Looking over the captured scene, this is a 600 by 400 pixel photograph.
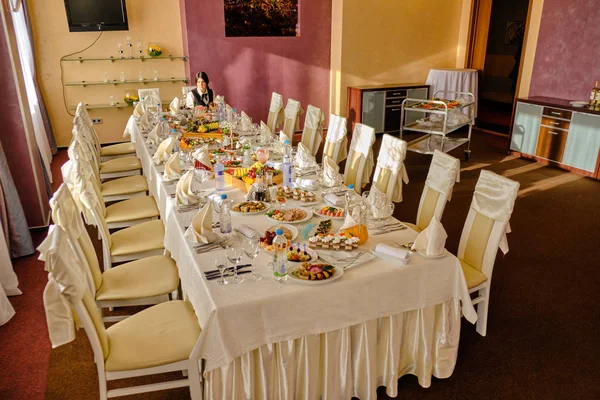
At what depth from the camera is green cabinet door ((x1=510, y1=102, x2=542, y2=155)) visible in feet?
23.4

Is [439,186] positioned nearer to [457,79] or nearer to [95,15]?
[457,79]

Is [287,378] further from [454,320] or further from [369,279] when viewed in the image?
[454,320]

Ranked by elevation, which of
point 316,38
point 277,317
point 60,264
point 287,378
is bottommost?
point 287,378

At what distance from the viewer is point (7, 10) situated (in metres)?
5.03

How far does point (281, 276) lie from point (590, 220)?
4346mm

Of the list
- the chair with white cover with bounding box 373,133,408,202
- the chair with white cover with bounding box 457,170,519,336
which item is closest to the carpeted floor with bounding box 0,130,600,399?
the chair with white cover with bounding box 457,170,519,336

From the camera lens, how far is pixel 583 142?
21.3ft

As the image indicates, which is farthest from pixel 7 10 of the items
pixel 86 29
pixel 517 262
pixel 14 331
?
pixel 517 262

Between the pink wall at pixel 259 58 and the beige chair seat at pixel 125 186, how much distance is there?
3895 millimetres

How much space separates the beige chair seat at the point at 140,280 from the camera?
273 cm

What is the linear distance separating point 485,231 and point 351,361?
119 cm

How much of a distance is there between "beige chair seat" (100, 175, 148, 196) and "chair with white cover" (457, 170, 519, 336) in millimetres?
3134

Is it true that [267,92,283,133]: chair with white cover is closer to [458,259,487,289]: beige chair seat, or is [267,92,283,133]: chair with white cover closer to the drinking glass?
[458,259,487,289]: beige chair seat

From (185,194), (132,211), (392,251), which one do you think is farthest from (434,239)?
(132,211)
